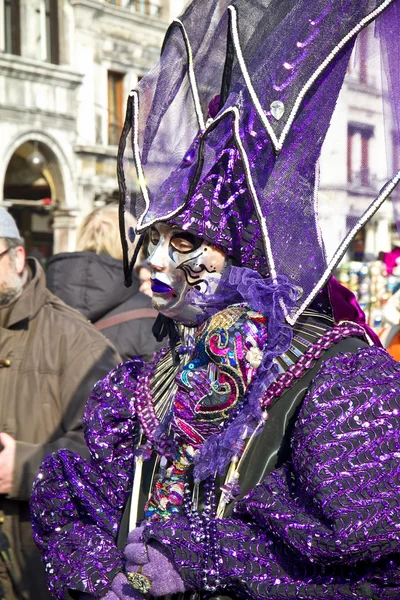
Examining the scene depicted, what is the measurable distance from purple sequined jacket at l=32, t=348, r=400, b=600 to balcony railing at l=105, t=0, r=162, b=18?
19555 mm

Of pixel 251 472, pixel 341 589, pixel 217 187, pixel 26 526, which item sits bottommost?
pixel 26 526

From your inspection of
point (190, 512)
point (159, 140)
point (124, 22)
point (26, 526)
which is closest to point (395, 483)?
point (190, 512)

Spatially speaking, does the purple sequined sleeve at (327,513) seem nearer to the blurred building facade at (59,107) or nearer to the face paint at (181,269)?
the face paint at (181,269)

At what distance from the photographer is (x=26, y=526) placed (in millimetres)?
3121

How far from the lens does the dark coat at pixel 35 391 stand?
3.07 metres

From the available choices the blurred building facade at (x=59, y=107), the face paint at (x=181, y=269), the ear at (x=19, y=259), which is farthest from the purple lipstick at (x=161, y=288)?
the blurred building facade at (x=59, y=107)

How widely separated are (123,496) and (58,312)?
1300mm

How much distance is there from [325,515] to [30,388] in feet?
5.48

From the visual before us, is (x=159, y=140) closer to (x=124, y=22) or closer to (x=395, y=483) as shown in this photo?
(x=395, y=483)

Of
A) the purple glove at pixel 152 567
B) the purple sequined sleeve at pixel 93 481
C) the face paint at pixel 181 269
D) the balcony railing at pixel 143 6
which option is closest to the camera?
the purple glove at pixel 152 567

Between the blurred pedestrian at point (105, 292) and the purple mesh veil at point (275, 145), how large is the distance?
2281 mm

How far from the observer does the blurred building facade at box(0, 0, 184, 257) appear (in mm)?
17781

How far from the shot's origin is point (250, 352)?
1866 millimetres

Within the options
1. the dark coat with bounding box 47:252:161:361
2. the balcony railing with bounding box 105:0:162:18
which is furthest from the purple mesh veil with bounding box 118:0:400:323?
the balcony railing with bounding box 105:0:162:18
